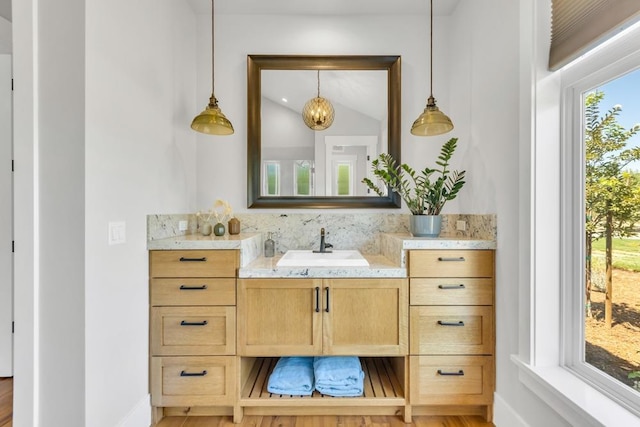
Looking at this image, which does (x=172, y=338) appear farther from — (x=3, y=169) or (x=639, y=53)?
(x=639, y=53)

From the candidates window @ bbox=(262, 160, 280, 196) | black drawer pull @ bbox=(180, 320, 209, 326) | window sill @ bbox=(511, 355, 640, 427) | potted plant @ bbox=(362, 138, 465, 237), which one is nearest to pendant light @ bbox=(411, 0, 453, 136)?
potted plant @ bbox=(362, 138, 465, 237)

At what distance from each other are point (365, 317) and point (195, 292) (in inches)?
38.1

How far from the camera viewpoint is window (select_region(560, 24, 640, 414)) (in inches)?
46.6

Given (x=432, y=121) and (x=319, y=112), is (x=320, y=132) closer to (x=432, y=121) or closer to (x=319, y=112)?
(x=319, y=112)

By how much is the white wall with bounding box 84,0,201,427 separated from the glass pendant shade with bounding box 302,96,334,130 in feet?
3.01

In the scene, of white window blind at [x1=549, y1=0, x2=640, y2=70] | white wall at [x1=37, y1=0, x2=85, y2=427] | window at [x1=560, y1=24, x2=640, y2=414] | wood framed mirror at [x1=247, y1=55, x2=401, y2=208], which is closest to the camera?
white window blind at [x1=549, y1=0, x2=640, y2=70]

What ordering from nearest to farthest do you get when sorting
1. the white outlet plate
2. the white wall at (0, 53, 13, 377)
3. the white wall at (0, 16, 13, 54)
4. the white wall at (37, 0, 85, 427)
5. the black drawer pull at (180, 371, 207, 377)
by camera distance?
1. the white wall at (37, 0, 85, 427)
2. the white outlet plate
3. the black drawer pull at (180, 371, 207, 377)
4. the white wall at (0, 16, 13, 54)
5. the white wall at (0, 53, 13, 377)

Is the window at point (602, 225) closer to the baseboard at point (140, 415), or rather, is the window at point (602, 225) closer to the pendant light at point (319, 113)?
the pendant light at point (319, 113)

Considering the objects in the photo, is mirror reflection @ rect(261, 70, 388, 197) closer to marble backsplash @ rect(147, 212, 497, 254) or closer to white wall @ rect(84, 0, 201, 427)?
marble backsplash @ rect(147, 212, 497, 254)

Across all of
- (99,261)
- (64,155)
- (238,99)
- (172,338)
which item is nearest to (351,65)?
(238,99)

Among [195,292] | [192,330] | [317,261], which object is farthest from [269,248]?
[192,330]

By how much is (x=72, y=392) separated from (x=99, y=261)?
55 centimetres

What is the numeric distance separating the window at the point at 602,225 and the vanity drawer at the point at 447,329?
1.22 ft

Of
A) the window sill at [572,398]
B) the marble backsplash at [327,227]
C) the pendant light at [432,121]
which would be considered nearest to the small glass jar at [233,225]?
the marble backsplash at [327,227]
